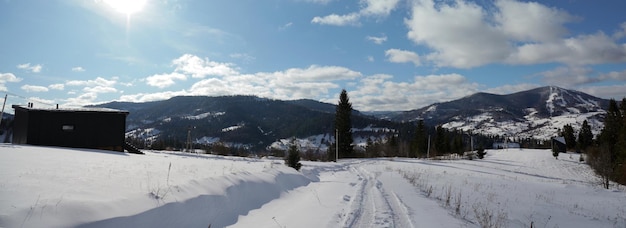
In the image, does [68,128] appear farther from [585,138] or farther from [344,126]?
[585,138]

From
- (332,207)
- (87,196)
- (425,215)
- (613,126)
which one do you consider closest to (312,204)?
(332,207)

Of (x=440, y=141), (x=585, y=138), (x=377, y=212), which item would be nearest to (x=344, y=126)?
(x=440, y=141)

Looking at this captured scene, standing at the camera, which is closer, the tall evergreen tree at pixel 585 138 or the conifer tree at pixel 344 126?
the conifer tree at pixel 344 126

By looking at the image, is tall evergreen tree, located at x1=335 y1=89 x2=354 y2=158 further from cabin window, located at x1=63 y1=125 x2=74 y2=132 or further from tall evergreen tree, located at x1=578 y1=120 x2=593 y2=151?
tall evergreen tree, located at x1=578 y1=120 x2=593 y2=151

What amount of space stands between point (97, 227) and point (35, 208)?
3.21 ft

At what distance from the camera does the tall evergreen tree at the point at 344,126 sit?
58.9 meters

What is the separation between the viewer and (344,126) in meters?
59.3

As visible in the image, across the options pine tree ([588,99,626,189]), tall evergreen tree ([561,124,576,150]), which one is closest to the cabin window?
pine tree ([588,99,626,189])

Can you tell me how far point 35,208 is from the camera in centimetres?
536

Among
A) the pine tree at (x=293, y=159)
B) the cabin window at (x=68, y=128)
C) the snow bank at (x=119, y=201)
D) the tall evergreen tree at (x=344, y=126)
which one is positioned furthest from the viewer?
the tall evergreen tree at (x=344, y=126)

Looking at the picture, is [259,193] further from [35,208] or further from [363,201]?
[35,208]

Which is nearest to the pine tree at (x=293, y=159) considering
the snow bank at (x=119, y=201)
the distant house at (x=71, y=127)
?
the snow bank at (x=119, y=201)

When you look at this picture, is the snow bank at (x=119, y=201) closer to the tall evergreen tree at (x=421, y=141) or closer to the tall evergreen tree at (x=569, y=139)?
the tall evergreen tree at (x=421, y=141)

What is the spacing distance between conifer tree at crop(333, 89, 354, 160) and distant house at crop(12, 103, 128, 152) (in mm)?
34037
